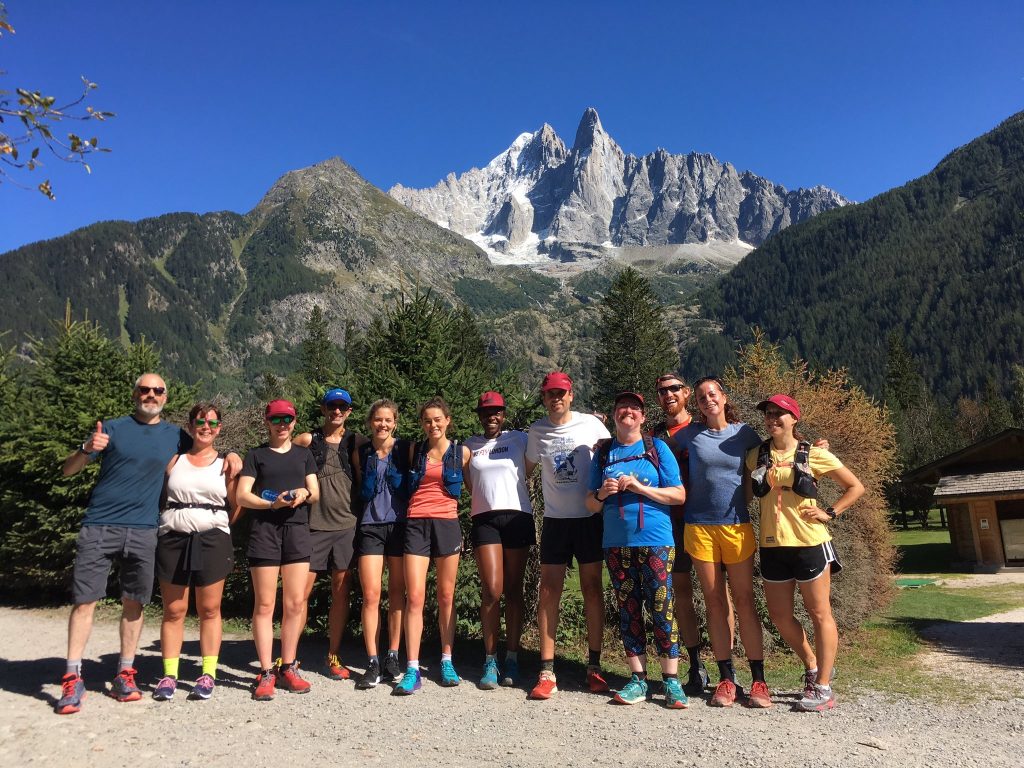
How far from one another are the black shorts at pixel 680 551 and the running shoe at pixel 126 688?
3.82m

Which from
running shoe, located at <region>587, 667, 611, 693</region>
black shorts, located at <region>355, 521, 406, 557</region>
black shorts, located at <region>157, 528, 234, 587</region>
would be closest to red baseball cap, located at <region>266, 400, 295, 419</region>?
black shorts, located at <region>157, 528, 234, 587</region>

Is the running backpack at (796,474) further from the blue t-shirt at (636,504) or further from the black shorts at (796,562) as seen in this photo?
the blue t-shirt at (636,504)

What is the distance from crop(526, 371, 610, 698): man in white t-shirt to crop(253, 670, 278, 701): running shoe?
1.83m

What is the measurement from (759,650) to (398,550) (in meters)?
2.72

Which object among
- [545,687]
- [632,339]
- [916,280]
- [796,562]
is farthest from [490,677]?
[916,280]

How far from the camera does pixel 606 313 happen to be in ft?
154

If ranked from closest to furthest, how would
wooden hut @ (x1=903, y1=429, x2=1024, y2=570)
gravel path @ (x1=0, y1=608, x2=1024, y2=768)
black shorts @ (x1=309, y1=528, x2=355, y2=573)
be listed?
→ gravel path @ (x1=0, y1=608, x2=1024, y2=768), black shorts @ (x1=309, y1=528, x2=355, y2=573), wooden hut @ (x1=903, y1=429, x2=1024, y2=570)

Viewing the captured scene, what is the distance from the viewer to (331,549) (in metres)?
4.92

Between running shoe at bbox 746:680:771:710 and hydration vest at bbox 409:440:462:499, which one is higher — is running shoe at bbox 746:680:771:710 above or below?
below

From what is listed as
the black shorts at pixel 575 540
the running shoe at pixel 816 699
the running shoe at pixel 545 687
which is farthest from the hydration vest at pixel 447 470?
the running shoe at pixel 816 699

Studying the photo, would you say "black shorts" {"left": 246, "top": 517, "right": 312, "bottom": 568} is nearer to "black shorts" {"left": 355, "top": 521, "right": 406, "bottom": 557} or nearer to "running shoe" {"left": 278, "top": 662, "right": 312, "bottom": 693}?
"black shorts" {"left": 355, "top": 521, "right": 406, "bottom": 557}

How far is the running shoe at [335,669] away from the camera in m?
4.97

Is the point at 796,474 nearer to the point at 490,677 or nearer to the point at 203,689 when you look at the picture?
the point at 490,677

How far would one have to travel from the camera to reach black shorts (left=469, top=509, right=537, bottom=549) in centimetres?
481
